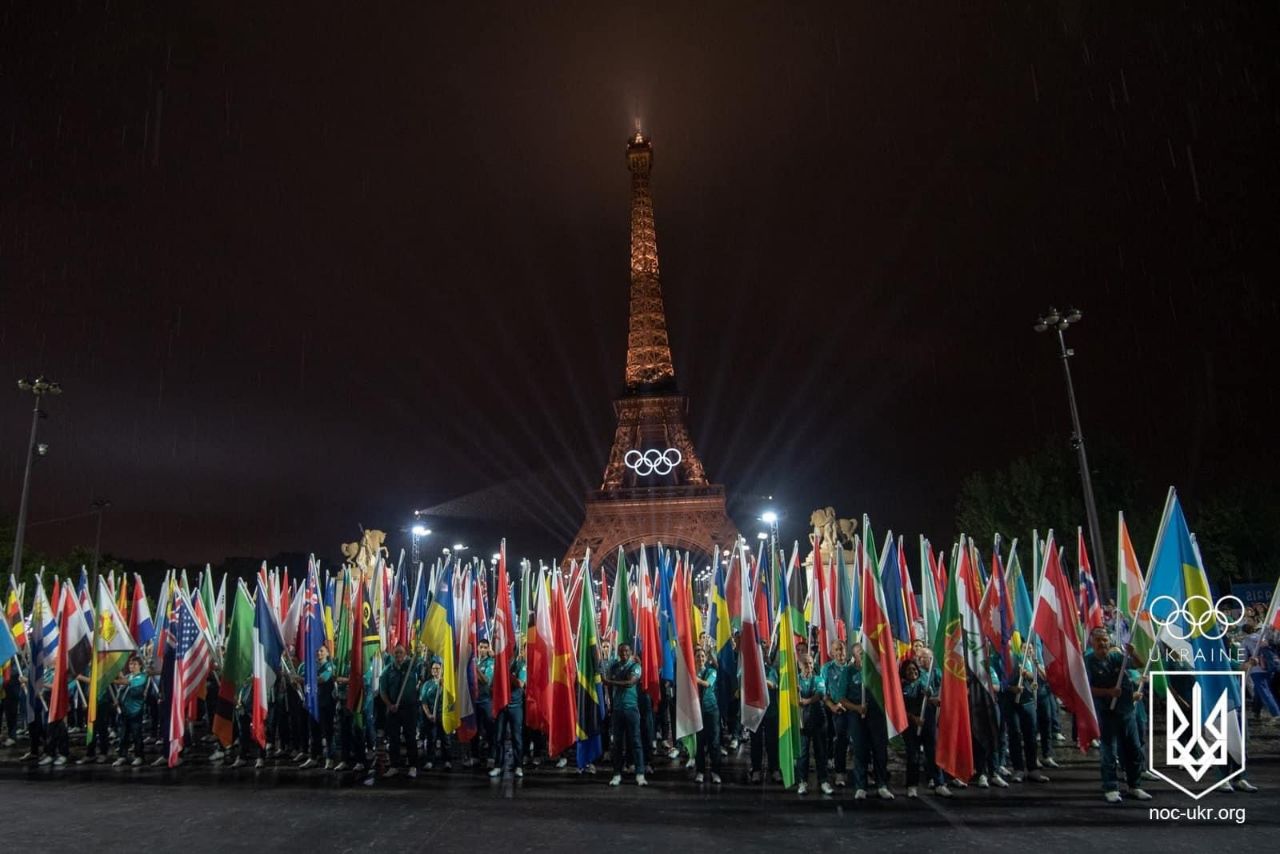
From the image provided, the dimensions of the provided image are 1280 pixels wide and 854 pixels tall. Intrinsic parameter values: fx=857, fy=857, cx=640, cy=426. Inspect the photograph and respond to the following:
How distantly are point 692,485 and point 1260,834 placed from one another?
68129mm

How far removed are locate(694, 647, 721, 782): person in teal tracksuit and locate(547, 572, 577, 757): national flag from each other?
1.88m

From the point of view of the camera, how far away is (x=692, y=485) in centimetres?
7594

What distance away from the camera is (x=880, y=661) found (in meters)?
10.7

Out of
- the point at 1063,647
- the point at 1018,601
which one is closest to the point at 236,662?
the point at 1063,647

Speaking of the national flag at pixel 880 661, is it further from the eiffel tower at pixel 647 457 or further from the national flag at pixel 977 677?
the eiffel tower at pixel 647 457

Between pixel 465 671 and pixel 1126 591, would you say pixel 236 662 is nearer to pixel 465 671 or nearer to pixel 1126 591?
pixel 465 671

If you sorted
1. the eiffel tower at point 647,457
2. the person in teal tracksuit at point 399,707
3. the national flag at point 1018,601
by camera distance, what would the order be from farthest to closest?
the eiffel tower at point 647,457 → the national flag at point 1018,601 → the person in teal tracksuit at point 399,707

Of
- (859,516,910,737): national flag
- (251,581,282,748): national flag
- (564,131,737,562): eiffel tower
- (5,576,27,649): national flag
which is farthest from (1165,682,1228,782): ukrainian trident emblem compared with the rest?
(564,131,737,562): eiffel tower

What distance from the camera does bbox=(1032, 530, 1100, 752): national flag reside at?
1045 centimetres

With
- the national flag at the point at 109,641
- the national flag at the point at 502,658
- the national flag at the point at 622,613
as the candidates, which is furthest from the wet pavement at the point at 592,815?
the national flag at the point at 109,641

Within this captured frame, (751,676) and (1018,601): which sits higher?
(1018,601)

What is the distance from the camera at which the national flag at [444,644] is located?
13.1 meters

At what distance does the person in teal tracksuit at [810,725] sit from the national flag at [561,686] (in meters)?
3.30

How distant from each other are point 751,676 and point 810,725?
979 mm
